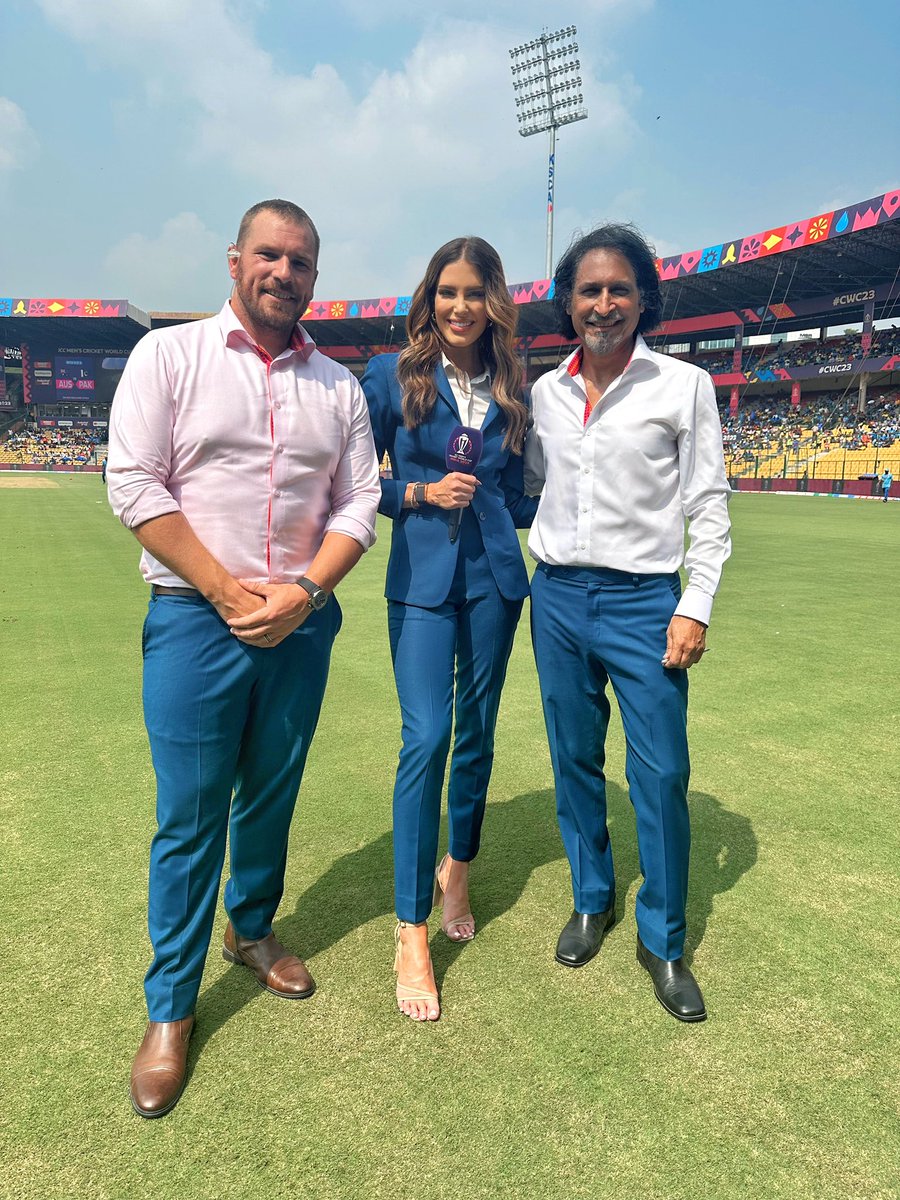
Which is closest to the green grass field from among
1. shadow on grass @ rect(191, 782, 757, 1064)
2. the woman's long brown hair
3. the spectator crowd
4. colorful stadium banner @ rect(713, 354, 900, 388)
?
shadow on grass @ rect(191, 782, 757, 1064)

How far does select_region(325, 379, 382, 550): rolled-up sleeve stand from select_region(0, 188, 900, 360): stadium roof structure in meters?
32.0

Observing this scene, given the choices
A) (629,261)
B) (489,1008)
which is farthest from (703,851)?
(629,261)

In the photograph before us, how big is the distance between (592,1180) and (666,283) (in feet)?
149

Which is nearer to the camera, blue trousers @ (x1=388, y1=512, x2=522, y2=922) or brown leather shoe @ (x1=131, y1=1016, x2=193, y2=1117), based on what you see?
brown leather shoe @ (x1=131, y1=1016, x2=193, y2=1117)

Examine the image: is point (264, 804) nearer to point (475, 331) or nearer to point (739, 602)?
point (475, 331)

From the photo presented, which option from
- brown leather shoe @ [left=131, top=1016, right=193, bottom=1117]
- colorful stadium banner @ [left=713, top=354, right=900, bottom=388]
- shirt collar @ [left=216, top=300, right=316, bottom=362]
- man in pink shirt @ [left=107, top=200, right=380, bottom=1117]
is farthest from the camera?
colorful stadium banner @ [left=713, top=354, right=900, bottom=388]

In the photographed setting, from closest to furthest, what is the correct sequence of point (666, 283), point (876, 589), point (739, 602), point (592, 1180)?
1. point (592, 1180)
2. point (739, 602)
3. point (876, 589)
4. point (666, 283)

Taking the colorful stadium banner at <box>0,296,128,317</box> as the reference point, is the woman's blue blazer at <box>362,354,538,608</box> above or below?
below

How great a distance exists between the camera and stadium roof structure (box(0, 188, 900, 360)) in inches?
1332

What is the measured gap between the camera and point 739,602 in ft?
27.3

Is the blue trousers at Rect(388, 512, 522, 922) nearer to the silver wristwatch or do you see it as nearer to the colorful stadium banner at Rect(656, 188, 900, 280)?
the silver wristwatch

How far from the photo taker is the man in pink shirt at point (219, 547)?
6.27ft

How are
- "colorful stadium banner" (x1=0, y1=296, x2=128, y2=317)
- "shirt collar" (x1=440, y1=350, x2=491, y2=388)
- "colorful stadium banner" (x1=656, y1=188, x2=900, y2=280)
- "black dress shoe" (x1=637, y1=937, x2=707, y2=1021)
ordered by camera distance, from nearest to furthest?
"black dress shoe" (x1=637, y1=937, x2=707, y2=1021), "shirt collar" (x1=440, y1=350, x2=491, y2=388), "colorful stadium banner" (x1=656, y1=188, x2=900, y2=280), "colorful stadium banner" (x1=0, y1=296, x2=128, y2=317)

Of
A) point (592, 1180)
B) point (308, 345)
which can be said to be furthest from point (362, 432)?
point (592, 1180)
